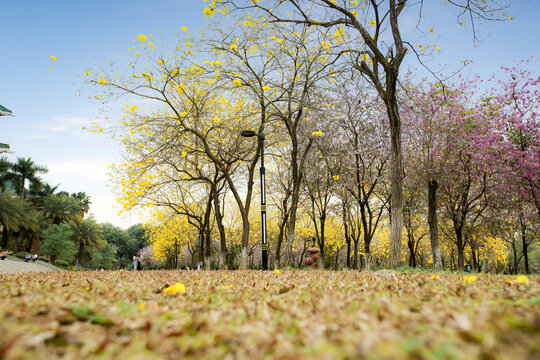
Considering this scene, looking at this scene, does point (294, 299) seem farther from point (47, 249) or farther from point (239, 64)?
point (47, 249)

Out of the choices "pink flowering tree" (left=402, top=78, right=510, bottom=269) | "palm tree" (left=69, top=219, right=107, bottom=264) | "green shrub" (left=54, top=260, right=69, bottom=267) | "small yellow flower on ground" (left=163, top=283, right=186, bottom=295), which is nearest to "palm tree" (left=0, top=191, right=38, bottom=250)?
"green shrub" (left=54, top=260, right=69, bottom=267)

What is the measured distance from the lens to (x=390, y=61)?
439 inches

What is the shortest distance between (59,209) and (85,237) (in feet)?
17.3

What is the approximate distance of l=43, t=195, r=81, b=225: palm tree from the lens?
162 ft

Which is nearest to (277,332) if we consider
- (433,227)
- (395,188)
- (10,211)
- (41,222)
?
(395,188)

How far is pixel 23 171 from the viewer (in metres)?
51.6

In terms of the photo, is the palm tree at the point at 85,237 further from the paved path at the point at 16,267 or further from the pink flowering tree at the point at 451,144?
the pink flowering tree at the point at 451,144

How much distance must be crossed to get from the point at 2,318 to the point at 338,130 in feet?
66.9

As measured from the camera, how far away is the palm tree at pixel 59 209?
4925 centimetres

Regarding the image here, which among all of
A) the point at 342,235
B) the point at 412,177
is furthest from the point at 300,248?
the point at 412,177

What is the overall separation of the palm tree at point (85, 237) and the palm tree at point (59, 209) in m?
1.53

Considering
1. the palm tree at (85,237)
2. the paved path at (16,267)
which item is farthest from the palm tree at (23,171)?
the paved path at (16,267)

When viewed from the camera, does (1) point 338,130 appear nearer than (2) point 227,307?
No

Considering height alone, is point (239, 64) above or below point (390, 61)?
above
